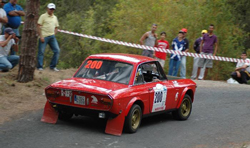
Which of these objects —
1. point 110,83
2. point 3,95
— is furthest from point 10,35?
point 110,83

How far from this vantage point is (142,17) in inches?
1061

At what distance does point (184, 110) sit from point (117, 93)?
3.21 meters

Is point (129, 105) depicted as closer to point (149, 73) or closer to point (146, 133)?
point (146, 133)

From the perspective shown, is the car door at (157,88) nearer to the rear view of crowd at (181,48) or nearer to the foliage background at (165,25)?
the rear view of crowd at (181,48)

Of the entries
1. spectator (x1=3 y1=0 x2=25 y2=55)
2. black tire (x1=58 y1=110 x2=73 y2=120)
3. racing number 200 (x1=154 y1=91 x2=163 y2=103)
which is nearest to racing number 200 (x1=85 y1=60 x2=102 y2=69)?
black tire (x1=58 y1=110 x2=73 y2=120)

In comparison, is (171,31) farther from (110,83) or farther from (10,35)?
(110,83)

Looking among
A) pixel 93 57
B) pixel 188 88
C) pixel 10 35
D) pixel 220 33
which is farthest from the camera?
pixel 220 33

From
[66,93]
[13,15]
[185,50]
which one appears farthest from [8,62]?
[185,50]

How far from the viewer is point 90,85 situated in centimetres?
886

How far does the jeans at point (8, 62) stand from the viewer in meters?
13.4

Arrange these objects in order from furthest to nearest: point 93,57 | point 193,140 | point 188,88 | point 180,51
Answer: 1. point 180,51
2. point 188,88
3. point 93,57
4. point 193,140

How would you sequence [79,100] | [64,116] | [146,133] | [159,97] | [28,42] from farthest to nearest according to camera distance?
1. [28,42]
2. [159,97]
3. [64,116]
4. [146,133]
5. [79,100]

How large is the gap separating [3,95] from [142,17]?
648 inches

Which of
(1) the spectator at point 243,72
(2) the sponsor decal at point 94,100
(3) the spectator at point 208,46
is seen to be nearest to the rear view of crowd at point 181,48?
(3) the spectator at point 208,46
